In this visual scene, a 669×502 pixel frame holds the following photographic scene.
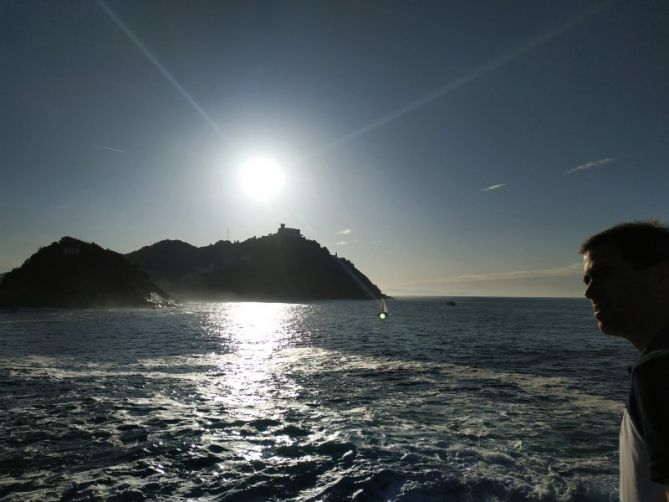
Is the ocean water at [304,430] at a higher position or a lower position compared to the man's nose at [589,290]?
lower

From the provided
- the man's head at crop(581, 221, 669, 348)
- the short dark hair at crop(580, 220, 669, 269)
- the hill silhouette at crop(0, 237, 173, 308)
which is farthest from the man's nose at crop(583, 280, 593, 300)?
→ the hill silhouette at crop(0, 237, 173, 308)

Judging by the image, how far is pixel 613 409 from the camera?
15.3 meters

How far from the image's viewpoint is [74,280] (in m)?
101

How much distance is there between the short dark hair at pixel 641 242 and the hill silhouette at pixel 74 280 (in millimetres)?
117862

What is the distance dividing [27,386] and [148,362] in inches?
299

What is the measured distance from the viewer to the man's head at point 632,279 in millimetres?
2664

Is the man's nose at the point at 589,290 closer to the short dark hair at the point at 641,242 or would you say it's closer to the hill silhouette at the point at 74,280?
the short dark hair at the point at 641,242

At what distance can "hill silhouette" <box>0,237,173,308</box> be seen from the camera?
96000mm

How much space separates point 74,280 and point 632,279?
122 metres

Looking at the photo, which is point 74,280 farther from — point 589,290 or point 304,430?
point 589,290

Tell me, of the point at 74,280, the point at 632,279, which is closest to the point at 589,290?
the point at 632,279

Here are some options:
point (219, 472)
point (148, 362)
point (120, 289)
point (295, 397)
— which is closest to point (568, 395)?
point (295, 397)

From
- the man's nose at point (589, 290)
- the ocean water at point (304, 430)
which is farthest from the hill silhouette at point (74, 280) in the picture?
the man's nose at point (589, 290)

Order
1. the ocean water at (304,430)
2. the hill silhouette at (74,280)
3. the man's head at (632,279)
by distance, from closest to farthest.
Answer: the man's head at (632,279) < the ocean water at (304,430) < the hill silhouette at (74,280)
